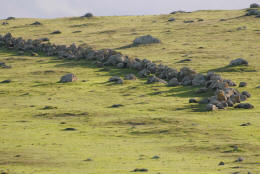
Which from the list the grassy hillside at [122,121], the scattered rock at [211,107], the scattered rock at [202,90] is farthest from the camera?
the scattered rock at [202,90]

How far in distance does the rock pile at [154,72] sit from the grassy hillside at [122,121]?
38.0 inches

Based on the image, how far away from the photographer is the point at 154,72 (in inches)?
1965

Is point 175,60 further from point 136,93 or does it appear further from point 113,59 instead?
point 136,93

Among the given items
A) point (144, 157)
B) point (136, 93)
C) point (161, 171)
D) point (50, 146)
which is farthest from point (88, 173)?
point (136, 93)

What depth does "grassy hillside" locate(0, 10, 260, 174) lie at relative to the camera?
20469 millimetres

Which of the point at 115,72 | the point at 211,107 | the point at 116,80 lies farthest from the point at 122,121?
the point at 115,72

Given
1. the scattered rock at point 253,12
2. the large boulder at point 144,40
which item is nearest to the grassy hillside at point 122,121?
the large boulder at point 144,40

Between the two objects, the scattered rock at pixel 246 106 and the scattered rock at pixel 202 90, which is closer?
the scattered rock at pixel 246 106

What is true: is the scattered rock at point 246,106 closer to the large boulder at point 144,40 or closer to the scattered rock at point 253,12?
the large boulder at point 144,40

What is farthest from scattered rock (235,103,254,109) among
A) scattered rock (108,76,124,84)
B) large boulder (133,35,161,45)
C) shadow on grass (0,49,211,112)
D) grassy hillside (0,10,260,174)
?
large boulder (133,35,161,45)

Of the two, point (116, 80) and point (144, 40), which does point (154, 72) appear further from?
point (144, 40)

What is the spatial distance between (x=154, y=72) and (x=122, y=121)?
2021 cm

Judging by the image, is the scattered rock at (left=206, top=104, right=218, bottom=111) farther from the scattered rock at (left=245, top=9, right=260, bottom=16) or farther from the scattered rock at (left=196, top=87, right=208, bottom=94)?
the scattered rock at (left=245, top=9, right=260, bottom=16)

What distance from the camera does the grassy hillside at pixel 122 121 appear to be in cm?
2047
